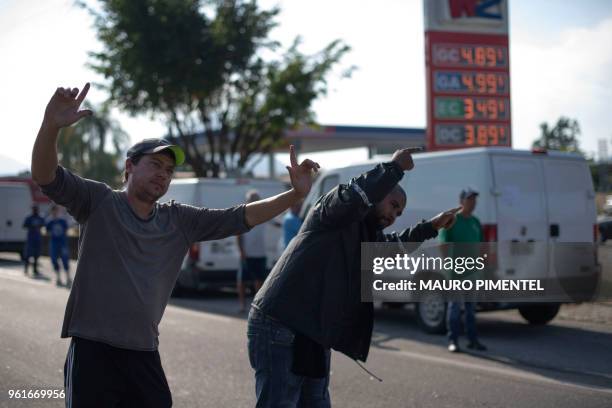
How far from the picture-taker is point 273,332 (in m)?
3.53

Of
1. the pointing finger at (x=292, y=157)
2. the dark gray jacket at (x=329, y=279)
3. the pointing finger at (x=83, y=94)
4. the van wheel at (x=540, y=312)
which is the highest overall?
the pointing finger at (x=83, y=94)

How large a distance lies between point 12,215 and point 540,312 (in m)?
20.1

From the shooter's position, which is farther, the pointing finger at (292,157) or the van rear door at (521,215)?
the van rear door at (521,215)

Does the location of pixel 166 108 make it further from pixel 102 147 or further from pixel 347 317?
pixel 102 147

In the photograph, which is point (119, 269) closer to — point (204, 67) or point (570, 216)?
point (570, 216)

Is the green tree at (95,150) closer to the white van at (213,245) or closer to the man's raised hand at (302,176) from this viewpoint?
the white van at (213,245)

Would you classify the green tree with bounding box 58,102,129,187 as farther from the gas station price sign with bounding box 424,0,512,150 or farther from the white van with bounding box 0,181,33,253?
the gas station price sign with bounding box 424,0,512,150

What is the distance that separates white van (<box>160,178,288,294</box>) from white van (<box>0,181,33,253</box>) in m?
13.4

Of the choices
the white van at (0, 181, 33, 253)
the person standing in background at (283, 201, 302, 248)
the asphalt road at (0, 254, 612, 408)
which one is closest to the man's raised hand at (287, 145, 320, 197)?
the asphalt road at (0, 254, 612, 408)

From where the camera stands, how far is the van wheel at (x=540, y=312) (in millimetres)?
10461

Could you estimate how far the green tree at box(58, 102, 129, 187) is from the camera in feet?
152

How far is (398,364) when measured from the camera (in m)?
7.78
